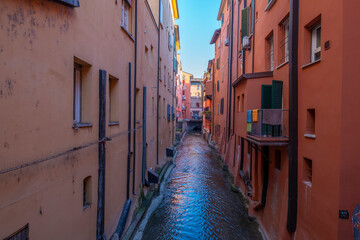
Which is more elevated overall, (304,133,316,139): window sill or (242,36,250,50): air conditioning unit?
(242,36,250,50): air conditioning unit

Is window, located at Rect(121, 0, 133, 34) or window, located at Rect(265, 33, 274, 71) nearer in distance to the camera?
window, located at Rect(121, 0, 133, 34)

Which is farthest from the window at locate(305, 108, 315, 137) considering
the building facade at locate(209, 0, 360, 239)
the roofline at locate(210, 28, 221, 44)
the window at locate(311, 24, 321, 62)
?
A: the roofline at locate(210, 28, 221, 44)

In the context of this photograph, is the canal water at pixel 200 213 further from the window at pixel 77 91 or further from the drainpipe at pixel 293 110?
the window at pixel 77 91

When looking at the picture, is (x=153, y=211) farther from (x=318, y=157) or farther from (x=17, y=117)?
(x=17, y=117)

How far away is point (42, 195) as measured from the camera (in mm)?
3818

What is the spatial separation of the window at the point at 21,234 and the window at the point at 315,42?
6.91m

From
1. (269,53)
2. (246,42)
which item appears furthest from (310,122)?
(246,42)

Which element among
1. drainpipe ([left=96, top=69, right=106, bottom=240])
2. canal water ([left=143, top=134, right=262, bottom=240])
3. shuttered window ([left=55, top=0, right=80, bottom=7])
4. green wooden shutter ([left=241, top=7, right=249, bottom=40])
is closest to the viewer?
shuttered window ([left=55, top=0, right=80, bottom=7])

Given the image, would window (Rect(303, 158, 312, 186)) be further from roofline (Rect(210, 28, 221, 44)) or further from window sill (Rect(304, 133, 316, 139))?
roofline (Rect(210, 28, 221, 44))

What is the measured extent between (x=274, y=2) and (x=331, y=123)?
5.63m

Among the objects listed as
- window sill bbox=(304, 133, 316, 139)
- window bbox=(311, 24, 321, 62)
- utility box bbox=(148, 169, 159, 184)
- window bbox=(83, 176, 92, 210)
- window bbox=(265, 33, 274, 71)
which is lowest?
utility box bbox=(148, 169, 159, 184)

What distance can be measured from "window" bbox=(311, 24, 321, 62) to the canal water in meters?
6.41

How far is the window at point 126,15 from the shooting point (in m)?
8.48

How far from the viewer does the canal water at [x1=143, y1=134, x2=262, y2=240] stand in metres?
9.66
